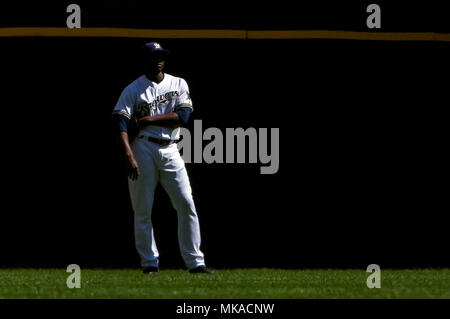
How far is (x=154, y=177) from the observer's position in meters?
7.94

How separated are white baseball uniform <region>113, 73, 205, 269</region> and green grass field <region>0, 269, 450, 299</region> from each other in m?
0.22

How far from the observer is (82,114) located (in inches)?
358

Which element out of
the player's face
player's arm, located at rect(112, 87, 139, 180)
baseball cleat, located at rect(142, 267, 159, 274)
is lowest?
baseball cleat, located at rect(142, 267, 159, 274)

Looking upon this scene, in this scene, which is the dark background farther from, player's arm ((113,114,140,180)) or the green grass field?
player's arm ((113,114,140,180))

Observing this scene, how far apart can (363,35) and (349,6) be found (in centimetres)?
36

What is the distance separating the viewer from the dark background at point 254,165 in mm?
9047

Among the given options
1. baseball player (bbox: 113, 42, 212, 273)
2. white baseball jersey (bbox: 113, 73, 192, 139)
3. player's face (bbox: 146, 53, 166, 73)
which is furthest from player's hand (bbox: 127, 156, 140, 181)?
Answer: player's face (bbox: 146, 53, 166, 73)

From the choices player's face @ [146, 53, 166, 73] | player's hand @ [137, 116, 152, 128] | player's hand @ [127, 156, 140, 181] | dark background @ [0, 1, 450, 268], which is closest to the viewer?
player's hand @ [127, 156, 140, 181]

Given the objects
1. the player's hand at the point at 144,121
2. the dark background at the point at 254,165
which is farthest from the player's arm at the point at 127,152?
the dark background at the point at 254,165

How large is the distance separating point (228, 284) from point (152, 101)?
1.65 m

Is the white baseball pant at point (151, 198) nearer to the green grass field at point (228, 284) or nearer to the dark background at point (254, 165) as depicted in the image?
the green grass field at point (228, 284)

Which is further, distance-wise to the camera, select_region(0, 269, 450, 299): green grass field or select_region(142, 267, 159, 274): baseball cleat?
select_region(142, 267, 159, 274): baseball cleat

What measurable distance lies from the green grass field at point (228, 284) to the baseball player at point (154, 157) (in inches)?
8.5

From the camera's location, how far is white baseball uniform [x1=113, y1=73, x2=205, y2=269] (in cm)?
790
